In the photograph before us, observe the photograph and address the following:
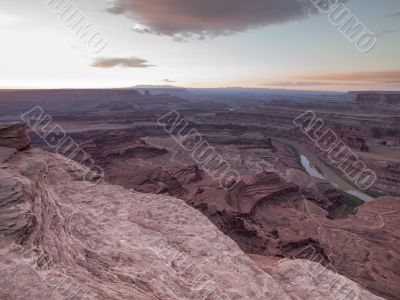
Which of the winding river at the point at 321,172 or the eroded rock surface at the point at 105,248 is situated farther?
the winding river at the point at 321,172

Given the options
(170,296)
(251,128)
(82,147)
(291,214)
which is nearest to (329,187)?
(291,214)

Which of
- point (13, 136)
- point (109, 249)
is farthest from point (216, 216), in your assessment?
point (109, 249)

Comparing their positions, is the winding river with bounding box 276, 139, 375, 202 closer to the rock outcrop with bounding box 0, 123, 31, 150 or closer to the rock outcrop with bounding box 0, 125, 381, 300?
the rock outcrop with bounding box 0, 125, 381, 300

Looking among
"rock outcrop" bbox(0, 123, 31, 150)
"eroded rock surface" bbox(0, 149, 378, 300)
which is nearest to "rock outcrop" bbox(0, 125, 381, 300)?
"eroded rock surface" bbox(0, 149, 378, 300)

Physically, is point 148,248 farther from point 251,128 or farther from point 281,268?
point 251,128

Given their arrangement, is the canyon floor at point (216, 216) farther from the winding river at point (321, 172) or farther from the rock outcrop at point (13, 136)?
the winding river at point (321, 172)

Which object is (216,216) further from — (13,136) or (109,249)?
(109,249)

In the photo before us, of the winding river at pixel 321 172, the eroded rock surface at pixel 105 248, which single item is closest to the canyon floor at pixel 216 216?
the eroded rock surface at pixel 105 248

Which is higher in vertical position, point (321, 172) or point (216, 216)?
point (216, 216)

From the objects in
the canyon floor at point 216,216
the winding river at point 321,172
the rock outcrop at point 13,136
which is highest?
the rock outcrop at point 13,136
